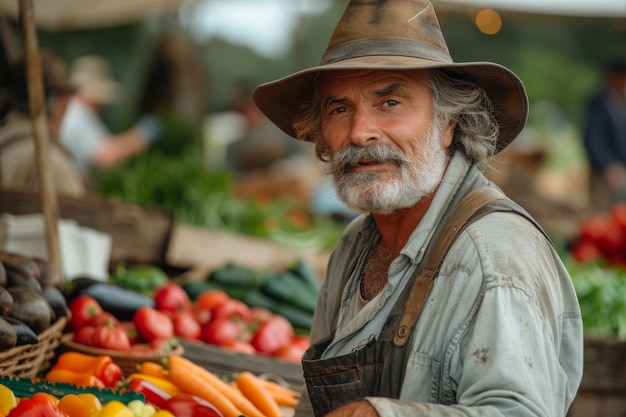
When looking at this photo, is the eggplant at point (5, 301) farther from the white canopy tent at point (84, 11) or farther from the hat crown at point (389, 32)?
the white canopy tent at point (84, 11)

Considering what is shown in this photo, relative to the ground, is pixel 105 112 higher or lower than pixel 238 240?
higher

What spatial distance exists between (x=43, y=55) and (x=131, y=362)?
12.0 feet

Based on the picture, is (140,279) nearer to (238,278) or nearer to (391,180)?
(238,278)

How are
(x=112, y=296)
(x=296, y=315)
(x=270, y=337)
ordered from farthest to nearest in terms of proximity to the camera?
1. (x=296, y=315)
2. (x=270, y=337)
3. (x=112, y=296)

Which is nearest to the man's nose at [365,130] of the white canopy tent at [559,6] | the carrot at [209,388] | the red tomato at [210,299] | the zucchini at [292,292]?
the carrot at [209,388]

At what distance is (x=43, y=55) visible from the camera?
6473 mm

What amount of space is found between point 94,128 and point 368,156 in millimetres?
8137

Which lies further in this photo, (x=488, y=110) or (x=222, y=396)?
(x=222, y=396)

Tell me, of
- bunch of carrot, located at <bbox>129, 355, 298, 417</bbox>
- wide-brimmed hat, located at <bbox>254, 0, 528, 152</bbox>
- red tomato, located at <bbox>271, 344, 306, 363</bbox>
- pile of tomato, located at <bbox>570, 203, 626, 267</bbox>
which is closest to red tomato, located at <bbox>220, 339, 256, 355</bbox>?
red tomato, located at <bbox>271, 344, 306, 363</bbox>

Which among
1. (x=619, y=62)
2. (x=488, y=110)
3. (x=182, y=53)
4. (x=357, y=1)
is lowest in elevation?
(x=488, y=110)

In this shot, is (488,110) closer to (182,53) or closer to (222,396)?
(222,396)

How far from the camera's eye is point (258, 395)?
11.3 ft

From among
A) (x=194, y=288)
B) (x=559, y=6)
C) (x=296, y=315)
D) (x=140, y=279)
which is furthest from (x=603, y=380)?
(x=559, y=6)

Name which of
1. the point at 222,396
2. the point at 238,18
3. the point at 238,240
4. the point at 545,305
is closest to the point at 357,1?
the point at 545,305
